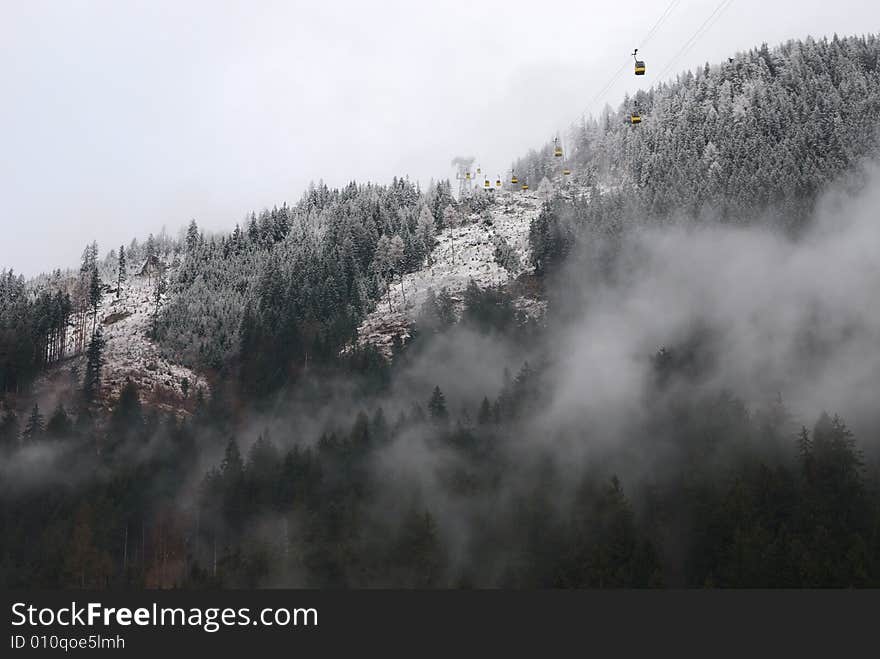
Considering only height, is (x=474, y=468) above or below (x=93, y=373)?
below

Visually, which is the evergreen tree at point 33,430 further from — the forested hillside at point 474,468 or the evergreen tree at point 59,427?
the evergreen tree at point 59,427

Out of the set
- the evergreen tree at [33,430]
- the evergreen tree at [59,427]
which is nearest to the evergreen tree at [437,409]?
the evergreen tree at [59,427]

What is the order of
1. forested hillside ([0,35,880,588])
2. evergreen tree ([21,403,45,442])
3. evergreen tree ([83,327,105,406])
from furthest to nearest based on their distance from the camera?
evergreen tree ([83,327,105,406]) < evergreen tree ([21,403,45,442]) < forested hillside ([0,35,880,588])

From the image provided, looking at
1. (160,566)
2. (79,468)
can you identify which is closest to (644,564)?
(160,566)

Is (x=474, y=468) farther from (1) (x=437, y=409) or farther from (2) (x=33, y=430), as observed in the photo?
(2) (x=33, y=430)

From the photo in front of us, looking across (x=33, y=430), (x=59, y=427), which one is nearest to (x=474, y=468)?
(x=59, y=427)

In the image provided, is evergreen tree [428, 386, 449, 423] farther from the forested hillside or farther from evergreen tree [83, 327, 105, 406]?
evergreen tree [83, 327, 105, 406]

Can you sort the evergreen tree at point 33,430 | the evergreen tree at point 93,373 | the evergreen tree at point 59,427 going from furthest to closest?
the evergreen tree at point 93,373, the evergreen tree at point 59,427, the evergreen tree at point 33,430

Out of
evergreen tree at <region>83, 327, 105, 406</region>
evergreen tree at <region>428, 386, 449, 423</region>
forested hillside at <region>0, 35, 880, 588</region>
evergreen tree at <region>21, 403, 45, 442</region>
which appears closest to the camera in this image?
forested hillside at <region>0, 35, 880, 588</region>

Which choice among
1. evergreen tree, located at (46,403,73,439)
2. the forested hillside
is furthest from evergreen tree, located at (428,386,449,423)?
evergreen tree, located at (46,403,73,439)

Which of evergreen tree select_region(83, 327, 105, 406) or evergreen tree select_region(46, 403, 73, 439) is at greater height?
evergreen tree select_region(83, 327, 105, 406)

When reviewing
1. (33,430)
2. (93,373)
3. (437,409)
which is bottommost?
(437,409)

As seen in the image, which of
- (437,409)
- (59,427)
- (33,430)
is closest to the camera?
(33,430)

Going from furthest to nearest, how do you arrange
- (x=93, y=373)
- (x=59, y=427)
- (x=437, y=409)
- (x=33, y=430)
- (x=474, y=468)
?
(x=93, y=373), (x=437, y=409), (x=59, y=427), (x=33, y=430), (x=474, y=468)
